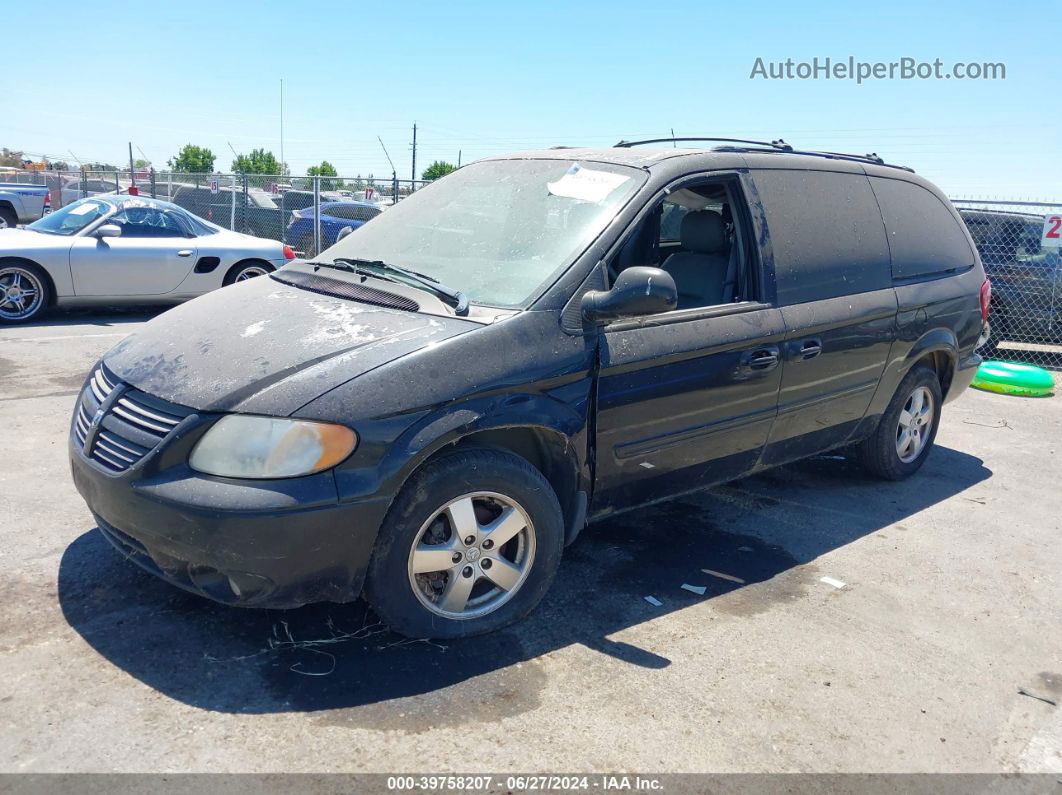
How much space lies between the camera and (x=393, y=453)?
10.4ft

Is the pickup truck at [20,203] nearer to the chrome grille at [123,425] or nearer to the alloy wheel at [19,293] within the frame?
the alloy wheel at [19,293]

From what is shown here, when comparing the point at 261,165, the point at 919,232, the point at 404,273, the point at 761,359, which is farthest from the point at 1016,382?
the point at 261,165

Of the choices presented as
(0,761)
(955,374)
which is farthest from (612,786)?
(955,374)

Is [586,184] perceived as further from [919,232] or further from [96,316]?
[96,316]

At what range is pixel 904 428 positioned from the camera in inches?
228

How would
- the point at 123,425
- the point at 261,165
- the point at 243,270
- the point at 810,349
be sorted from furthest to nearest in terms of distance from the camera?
the point at 261,165, the point at 243,270, the point at 810,349, the point at 123,425

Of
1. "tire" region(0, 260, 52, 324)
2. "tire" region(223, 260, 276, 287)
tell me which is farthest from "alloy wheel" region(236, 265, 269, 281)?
"tire" region(0, 260, 52, 324)

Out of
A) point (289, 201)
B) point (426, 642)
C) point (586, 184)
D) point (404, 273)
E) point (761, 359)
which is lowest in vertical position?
point (426, 642)

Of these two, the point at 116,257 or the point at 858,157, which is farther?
the point at 116,257

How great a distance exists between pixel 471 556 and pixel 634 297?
119 centimetres

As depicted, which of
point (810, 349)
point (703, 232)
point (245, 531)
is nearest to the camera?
point (245, 531)

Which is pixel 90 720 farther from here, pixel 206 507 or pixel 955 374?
pixel 955 374

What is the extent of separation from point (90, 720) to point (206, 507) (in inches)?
28.9

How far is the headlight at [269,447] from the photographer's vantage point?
9.96 feet
